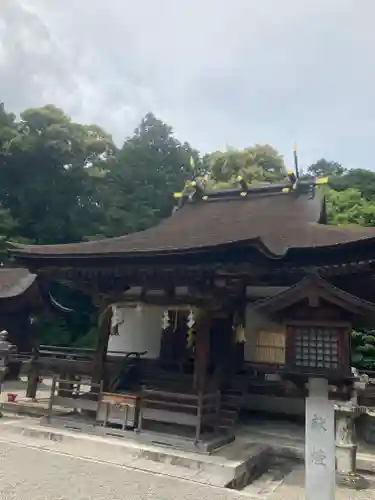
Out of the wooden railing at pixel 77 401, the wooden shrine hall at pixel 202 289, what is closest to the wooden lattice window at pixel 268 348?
the wooden shrine hall at pixel 202 289

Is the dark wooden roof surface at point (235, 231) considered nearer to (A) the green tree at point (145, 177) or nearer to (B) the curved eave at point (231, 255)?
(B) the curved eave at point (231, 255)

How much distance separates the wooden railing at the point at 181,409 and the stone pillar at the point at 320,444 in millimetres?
2945

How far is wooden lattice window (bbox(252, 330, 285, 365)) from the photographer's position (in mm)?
9680

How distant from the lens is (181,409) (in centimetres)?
871

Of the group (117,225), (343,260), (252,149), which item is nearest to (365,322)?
(343,260)

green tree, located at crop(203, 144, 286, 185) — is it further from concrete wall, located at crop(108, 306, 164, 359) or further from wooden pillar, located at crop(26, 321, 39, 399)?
wooden pillar, located at crop(26, 321, 39, 399)

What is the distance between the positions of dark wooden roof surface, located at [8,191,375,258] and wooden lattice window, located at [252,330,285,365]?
2.09 m

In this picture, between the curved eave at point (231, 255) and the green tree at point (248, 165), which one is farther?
the green tree at point (248, 165)

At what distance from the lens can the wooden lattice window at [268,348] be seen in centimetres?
968

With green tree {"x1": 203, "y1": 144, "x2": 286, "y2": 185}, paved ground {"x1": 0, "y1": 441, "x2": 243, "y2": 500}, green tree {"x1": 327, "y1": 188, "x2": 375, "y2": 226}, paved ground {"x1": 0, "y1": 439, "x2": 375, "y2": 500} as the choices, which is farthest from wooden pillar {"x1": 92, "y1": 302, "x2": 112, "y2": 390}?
green tree {"x1": 203, "y1": 144, "x2": 286, "y2": 185}

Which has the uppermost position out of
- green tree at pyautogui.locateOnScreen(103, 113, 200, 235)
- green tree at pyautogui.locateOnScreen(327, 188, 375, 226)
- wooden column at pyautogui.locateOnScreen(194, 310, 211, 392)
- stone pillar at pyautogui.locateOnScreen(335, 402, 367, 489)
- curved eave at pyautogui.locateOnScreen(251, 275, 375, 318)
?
green tree at pyautogui.locateOnScreen(103, 113, 200, 235)

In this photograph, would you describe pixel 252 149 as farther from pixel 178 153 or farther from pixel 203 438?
pixel 203 438

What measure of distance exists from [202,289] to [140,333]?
11.4 feet

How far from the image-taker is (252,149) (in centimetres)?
3753
